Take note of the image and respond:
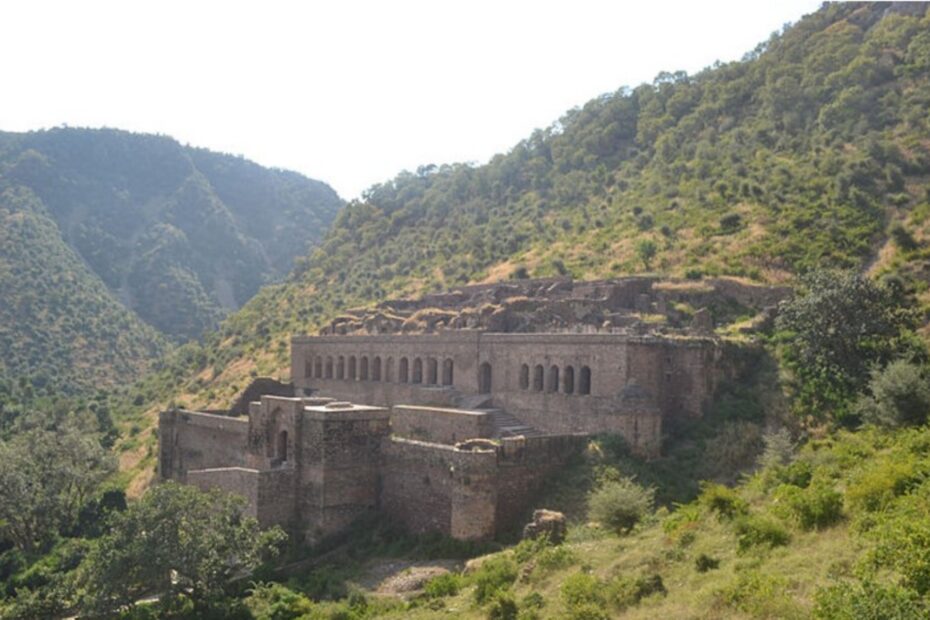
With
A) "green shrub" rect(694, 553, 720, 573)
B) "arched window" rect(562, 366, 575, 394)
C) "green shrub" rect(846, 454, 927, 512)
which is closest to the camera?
"green shrub" rect(846, 454, 927, 512)

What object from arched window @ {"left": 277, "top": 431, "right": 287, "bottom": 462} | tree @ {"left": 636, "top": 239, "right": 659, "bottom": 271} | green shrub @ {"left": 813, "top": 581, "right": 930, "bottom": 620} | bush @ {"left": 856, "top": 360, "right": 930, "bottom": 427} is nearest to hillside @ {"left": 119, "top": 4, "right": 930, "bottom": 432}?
tree @ {"left": 636, "top": 239, "right": 659, "bottom": 271}

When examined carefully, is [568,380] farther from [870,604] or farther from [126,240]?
[126,240]

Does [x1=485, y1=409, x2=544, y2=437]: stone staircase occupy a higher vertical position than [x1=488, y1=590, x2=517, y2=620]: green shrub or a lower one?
higher

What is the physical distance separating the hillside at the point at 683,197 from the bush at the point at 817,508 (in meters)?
20.1

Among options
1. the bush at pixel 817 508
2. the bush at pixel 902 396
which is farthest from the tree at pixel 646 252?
the bush at pixel 817 508

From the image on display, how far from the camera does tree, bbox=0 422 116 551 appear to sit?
31.3m

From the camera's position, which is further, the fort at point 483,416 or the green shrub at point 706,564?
the fort at point 483,416

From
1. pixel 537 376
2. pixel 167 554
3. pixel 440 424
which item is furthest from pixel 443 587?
pixel 537 376

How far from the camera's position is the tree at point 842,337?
23.6m

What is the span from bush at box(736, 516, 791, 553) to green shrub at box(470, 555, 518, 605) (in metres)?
4.98

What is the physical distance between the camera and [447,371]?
111 ft

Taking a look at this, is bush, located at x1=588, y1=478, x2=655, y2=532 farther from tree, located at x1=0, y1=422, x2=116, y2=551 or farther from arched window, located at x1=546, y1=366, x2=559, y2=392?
tree, located at x1=0, y1=422, x2=116, y2=551

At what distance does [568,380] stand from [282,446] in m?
9.79

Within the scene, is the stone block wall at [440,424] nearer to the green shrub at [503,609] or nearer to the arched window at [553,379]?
the arched window at [553,379]
